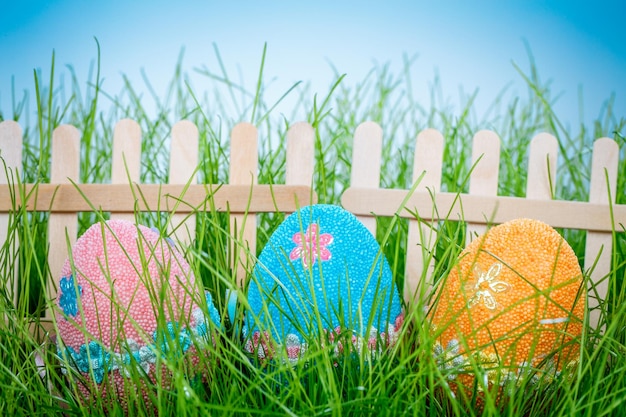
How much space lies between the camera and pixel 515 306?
0.76 meters

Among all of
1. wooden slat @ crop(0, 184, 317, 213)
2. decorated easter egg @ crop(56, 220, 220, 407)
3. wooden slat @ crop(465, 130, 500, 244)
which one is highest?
wooden slat @ crop(465, 130, 500, 244)

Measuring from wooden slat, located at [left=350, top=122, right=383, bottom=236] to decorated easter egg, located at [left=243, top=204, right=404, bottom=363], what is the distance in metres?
0.33

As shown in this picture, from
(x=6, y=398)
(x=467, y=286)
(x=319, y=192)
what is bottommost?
(x=6, y=398)

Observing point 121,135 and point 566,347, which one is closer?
point 566,347

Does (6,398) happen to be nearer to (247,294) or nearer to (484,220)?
(247,294)

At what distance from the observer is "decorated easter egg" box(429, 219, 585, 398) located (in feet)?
2.47

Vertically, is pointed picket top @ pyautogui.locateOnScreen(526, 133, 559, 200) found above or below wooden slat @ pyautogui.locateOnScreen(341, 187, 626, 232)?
above

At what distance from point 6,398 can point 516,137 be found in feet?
4.76

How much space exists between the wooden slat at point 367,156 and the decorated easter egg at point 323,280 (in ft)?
1.08

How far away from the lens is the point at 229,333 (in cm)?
92

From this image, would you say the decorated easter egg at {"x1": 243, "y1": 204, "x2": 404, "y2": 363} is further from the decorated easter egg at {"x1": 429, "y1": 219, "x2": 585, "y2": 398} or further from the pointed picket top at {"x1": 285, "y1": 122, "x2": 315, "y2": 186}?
the pointed picket top at {"x1": 285, "y1": 122, "x2": 315, "y2": 186}

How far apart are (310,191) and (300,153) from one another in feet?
0.31

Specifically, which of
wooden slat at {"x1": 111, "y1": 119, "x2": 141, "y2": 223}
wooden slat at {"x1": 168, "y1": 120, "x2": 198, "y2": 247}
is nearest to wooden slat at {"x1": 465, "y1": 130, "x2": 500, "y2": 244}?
wooden slat at {"x1": 168, "y1": 120, "x2": 198, "y2": 247}

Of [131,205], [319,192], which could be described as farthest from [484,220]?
[131,205]
